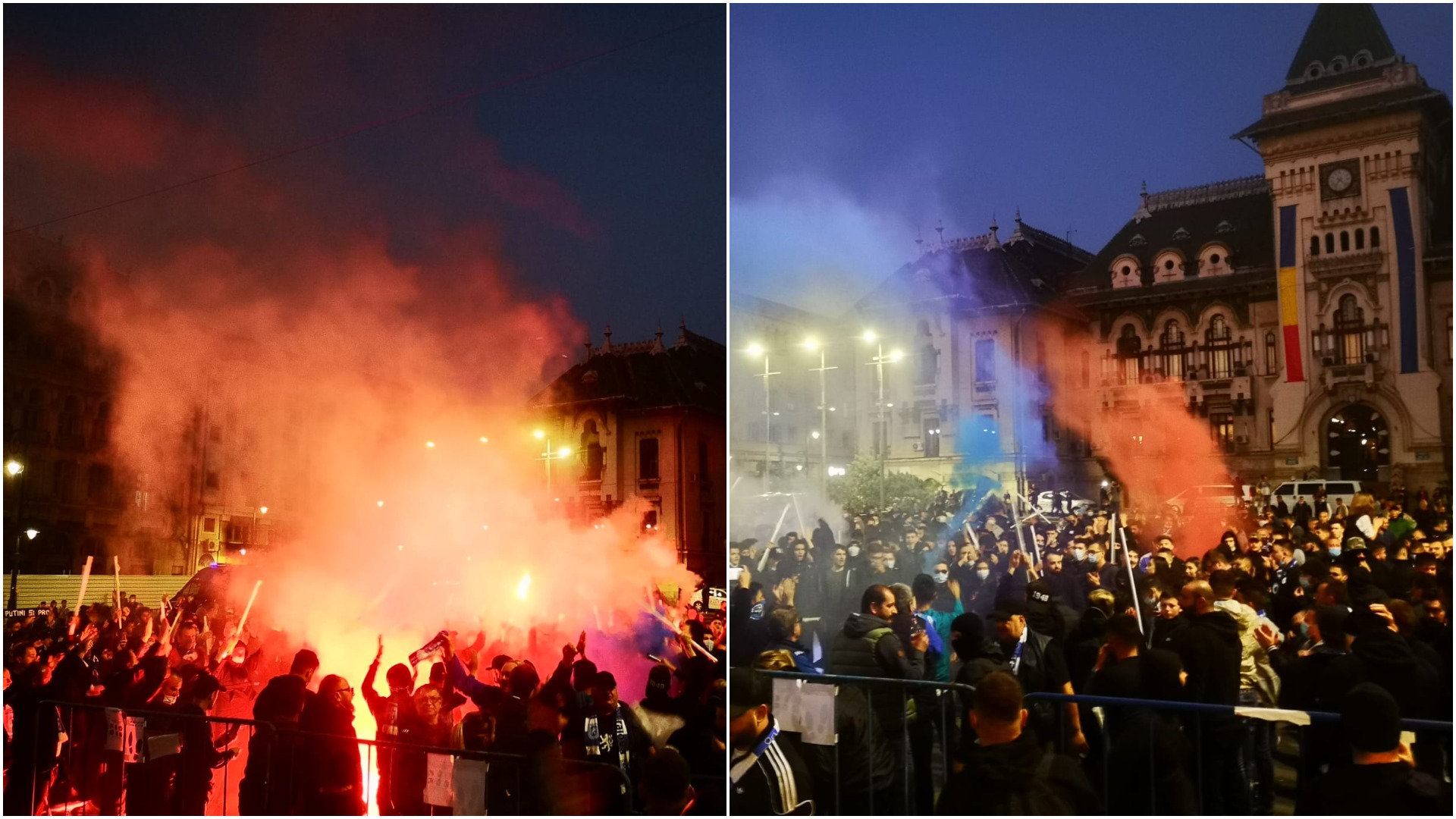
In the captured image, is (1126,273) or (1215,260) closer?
(1215,260)

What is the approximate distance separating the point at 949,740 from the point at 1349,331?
256 centimetres

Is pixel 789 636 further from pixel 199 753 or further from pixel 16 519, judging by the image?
pixel 16 519

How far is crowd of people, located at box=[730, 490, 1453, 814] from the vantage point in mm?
4195

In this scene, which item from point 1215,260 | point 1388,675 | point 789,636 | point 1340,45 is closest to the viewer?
point 1388,675

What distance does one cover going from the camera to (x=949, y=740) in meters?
5.09

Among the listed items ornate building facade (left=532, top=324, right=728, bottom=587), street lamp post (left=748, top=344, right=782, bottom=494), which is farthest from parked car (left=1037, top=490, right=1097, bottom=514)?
ornate building facade (left=532, top=324, right=728, bottom=587)

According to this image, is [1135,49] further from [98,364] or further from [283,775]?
[98,364]

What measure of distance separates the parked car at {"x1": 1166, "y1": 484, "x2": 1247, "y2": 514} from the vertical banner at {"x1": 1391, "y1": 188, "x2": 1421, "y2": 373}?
898mm

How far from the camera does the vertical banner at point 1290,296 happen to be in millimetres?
5320

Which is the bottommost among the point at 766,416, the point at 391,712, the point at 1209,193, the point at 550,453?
the point at 391,712

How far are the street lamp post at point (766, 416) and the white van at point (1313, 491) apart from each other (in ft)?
7.84

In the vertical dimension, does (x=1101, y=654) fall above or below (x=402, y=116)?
below

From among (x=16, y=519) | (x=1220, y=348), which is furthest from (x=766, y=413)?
(x=16, y=519)

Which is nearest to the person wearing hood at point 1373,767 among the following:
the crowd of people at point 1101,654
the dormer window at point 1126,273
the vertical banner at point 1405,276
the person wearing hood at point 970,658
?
the crowd of people at point 1101,654
